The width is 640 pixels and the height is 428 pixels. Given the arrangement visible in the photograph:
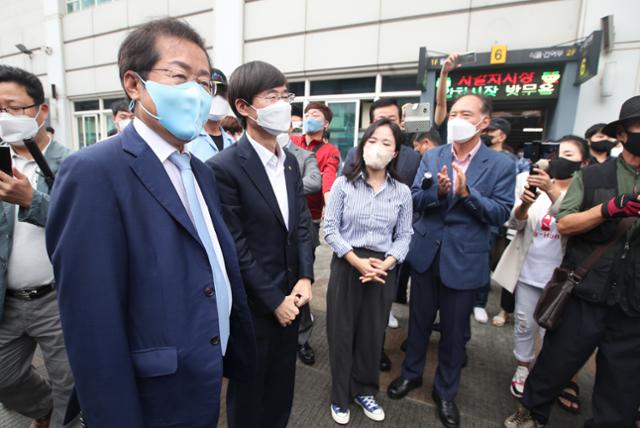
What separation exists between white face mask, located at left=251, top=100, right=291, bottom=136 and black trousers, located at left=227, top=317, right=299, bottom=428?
3.67 ft

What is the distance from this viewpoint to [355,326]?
7.86 feet

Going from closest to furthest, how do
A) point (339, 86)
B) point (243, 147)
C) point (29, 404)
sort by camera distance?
point (243, 147), point (29, 404), point (339, 86)

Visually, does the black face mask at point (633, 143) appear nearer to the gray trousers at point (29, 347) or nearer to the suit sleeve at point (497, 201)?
the suit sleeve at point (497, 201)

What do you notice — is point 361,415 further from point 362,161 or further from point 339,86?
point 339,86

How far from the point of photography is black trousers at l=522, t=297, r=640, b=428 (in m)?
1.88

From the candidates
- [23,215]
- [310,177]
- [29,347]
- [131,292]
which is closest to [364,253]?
[310,177]

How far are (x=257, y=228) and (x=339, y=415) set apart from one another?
1.51 meters

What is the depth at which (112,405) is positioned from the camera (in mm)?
905

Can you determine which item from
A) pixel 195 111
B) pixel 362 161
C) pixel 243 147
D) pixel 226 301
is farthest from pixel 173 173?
pixel 362 161

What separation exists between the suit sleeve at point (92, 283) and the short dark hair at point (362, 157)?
1.69m

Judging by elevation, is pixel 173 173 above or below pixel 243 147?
below

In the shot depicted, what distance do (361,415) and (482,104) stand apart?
7.75 feet

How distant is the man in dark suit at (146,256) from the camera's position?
87 cm

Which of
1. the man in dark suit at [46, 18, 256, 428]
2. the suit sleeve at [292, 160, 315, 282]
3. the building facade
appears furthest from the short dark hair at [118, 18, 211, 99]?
the building facade
